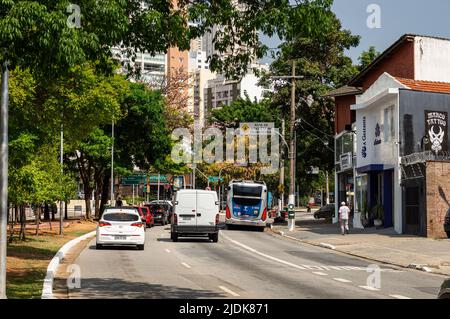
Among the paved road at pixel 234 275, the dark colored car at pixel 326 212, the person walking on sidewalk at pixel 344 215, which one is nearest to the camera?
the paved road at pixel 234 275

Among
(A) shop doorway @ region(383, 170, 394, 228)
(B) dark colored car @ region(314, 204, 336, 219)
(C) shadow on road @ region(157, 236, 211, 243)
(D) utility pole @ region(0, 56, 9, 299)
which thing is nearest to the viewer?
(D) utility pole @ region(0, 56, 9, 299)

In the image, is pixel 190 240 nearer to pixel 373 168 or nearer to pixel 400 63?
pixel 373 168

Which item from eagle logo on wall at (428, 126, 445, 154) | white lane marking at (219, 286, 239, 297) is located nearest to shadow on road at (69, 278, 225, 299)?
white lane marking at (219, 286, 239, 297)

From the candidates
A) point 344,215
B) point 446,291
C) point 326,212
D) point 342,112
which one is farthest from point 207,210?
point 326,212

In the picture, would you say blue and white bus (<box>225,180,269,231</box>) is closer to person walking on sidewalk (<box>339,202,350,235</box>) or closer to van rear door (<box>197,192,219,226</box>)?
person walking on sidewalk (<box>339,202,350,235</box>)

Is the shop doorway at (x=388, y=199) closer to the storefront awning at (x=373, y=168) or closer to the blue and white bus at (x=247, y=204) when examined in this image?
the storefront awning at (x=373, y=168)

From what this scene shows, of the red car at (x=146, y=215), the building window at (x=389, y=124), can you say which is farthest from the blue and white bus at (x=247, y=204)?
the building window at (x=389, y=124)

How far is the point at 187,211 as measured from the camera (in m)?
33.6

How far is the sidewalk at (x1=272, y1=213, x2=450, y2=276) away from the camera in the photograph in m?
25.2

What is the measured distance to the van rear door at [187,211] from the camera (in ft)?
110

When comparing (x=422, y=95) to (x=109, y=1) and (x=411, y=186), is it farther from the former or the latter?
(x=109, y=1)

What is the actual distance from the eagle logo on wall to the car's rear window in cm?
1796

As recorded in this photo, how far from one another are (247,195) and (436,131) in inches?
569
